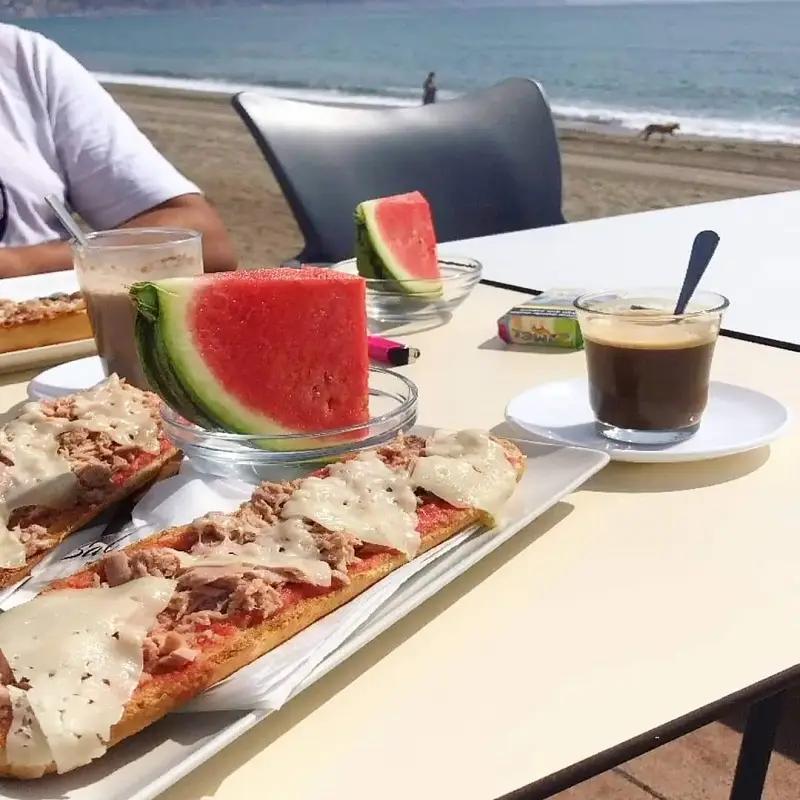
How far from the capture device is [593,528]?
95 centimetres

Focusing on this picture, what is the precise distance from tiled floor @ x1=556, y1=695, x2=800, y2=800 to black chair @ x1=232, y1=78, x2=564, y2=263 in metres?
1.50

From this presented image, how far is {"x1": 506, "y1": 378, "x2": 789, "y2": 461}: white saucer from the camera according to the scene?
1.07 metres

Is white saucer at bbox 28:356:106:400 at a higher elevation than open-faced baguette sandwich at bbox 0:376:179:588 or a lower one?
lower

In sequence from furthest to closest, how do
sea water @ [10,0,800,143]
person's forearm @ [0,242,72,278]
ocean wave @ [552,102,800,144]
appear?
sea water @ [10,0,800,143] → ocean wave @ [552,102,800,144] → person's forearm @ [0,242,72,278]

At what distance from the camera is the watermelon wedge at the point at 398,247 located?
1.75 meters

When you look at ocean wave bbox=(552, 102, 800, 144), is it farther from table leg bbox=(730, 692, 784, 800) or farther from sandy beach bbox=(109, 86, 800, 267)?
table leg bbox=(730, 692, 784, 800)

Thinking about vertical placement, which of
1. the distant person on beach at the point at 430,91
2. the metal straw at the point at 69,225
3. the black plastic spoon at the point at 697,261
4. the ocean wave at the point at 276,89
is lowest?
the ocean wave at the point at 276,89

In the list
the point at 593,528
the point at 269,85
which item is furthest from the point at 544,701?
the point at 269,85

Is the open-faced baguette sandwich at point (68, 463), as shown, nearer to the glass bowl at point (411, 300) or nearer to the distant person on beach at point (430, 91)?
the glass bowl at point (411, 300)

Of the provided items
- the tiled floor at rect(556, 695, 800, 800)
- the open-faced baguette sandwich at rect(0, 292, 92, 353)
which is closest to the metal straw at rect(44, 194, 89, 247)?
the open-faced baguette sandwich at rect(0, 292, 92, 353)

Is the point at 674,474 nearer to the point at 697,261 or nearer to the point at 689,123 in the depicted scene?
the point at 697,261

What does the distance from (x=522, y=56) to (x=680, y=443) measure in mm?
32506

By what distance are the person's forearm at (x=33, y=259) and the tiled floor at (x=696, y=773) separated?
1.65m

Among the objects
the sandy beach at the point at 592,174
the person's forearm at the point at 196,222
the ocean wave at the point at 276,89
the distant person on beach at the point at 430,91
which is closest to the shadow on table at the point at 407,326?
the person's forearm at the point at 196,222
